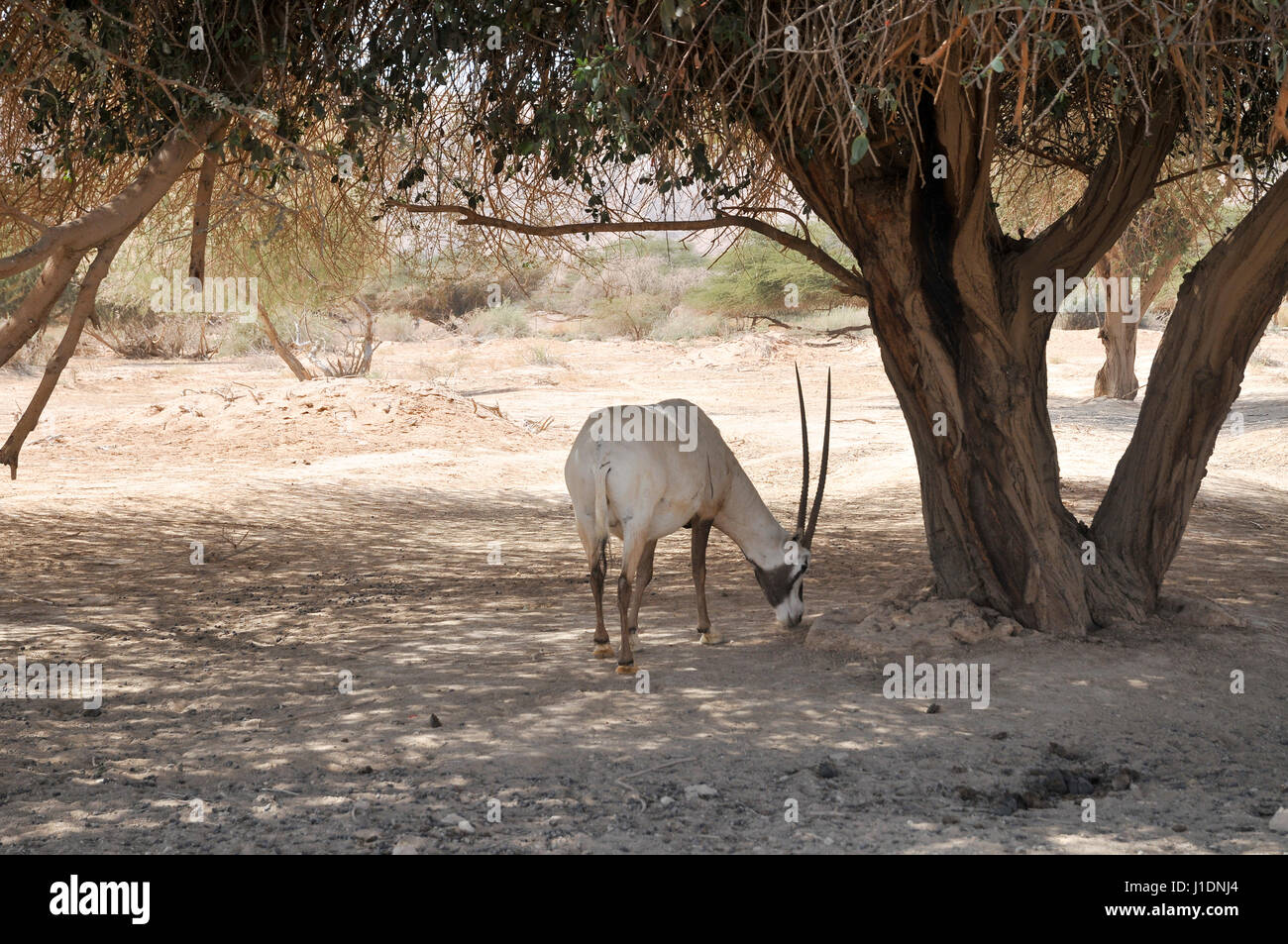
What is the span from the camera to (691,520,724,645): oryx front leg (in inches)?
265

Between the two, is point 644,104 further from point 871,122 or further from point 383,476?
point 383,476

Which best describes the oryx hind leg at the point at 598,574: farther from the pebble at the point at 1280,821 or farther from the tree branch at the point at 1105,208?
the pebble at the point at 1280,821

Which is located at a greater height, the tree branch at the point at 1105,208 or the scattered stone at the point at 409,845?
the tree branch at the point at 1105,208

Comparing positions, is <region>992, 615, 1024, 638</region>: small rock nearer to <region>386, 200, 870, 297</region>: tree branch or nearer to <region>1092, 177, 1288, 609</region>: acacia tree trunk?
<region>1092, 177, 1288, 609</region>: acacia tree trunk

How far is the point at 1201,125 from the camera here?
5238 millimetres

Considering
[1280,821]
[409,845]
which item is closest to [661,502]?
[409,845]

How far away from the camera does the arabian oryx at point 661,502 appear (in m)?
6.14

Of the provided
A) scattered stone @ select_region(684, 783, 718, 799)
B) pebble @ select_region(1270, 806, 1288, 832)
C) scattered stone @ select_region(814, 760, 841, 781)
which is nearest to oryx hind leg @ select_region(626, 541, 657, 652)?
scattered stone @ select_region(814, 760, 841, 781)

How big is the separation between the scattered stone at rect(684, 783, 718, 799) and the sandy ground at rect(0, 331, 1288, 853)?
24 mm

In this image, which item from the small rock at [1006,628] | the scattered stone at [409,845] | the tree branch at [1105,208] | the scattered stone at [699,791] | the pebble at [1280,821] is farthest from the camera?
the tree branch at [1105,208]

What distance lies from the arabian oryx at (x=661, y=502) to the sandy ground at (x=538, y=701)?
13.7 inches

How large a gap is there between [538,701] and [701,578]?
5.11 feet

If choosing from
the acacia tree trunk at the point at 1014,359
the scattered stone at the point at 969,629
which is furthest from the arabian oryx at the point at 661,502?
the scattered stone at the point at 969,629

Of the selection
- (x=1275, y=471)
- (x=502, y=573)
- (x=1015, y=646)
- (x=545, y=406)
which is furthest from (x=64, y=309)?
(x=1015, y=646)
